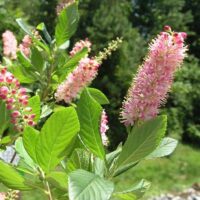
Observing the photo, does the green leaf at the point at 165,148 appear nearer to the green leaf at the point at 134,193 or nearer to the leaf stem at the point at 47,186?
the green leaf at the point at 134,193

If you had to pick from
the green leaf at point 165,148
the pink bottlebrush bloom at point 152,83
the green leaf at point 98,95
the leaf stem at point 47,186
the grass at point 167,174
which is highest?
the pink bottlebrush bloom at point 152,83

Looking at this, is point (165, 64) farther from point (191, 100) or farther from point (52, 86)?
point (191, 100)

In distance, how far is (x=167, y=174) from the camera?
10953 mm

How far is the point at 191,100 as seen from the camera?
49.3 ft

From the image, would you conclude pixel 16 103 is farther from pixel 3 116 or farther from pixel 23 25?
pixel 23 25

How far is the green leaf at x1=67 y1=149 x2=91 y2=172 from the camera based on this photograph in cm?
91

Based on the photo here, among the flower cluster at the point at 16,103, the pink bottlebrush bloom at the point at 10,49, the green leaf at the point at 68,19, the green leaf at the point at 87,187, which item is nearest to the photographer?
the green leaf at the point at 87,187

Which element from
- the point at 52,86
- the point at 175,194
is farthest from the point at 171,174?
the point at 52,86

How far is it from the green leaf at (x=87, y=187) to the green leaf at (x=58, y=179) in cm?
4

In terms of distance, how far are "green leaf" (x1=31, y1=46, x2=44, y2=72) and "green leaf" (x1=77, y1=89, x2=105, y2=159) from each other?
77 centimetres

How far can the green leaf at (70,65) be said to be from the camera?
1569 millimetres

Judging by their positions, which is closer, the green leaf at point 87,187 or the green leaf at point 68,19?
the green leaf at point 87,187

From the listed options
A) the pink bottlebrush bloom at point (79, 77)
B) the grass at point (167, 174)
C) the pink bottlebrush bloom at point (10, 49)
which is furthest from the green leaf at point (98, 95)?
the grass at point (167, 174)

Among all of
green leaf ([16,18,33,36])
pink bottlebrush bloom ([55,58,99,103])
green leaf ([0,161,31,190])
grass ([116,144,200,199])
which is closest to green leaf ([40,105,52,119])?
pink bottlebrush bloom ([55,58,99,103])
